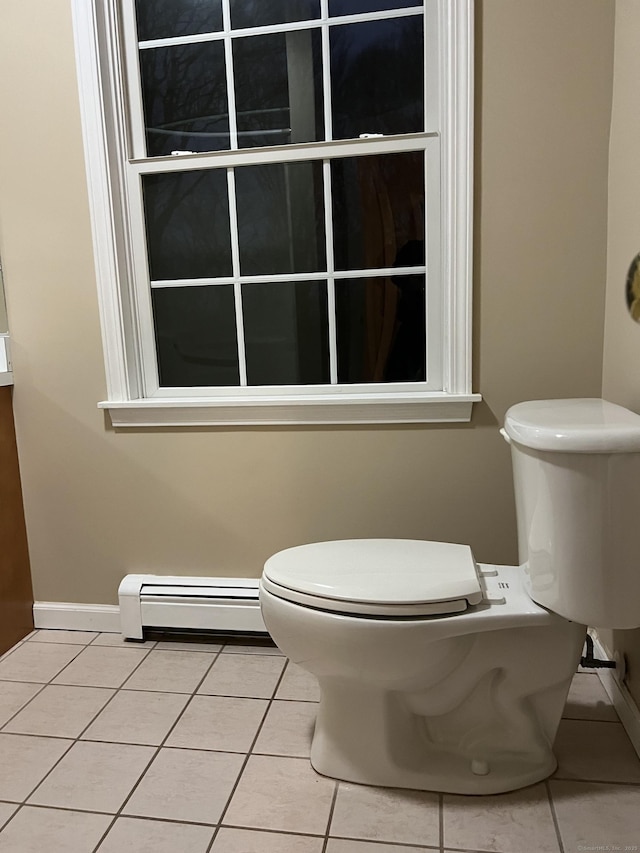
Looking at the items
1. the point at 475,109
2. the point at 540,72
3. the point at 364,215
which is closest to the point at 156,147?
the point at 364,215

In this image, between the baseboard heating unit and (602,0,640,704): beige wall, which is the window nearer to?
(602,0,640,704): beige wall

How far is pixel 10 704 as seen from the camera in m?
1.72

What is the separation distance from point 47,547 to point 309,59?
169 centimetres

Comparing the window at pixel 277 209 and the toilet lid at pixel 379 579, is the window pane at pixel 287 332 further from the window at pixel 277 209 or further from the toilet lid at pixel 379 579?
the toilet lid at pixel 379 579

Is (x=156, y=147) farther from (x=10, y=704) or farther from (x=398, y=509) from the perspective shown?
(x=10, y=704)

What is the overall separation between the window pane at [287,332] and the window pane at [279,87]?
0.42 m

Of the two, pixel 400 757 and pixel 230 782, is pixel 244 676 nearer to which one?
pixel 230 782

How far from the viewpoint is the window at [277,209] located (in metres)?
1.75

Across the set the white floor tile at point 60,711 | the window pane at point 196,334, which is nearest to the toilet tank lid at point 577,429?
the window pane at point 196,334

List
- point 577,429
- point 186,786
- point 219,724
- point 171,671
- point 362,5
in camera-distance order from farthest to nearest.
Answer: point 171,671, point 362,5, point 219,724, point 186,786, point 577,429

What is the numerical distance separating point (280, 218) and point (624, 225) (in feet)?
3.02

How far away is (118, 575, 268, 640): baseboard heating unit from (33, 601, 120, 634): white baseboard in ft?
0.31

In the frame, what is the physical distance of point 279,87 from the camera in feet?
5.95

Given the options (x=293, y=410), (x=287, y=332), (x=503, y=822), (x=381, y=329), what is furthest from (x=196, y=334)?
(x=503, y=822)
